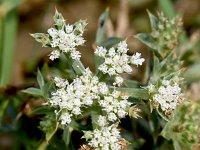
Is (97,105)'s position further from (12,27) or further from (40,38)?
(12,27)

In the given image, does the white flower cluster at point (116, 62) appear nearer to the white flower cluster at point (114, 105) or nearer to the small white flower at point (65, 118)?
the white flower cluster at point (114, 105)

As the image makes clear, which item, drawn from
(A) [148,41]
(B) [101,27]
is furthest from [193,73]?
(B) [101,27]

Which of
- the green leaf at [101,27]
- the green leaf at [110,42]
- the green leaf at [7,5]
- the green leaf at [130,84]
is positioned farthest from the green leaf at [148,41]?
the green leaf at [7,5]

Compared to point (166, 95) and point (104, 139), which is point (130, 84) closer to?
A: point (166, 95)

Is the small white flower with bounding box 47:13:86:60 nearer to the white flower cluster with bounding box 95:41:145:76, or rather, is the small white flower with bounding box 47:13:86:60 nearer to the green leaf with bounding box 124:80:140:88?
the white flower cluster with bounding box 95:41:145:76

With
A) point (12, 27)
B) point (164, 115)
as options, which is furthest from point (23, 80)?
point (164, 115)

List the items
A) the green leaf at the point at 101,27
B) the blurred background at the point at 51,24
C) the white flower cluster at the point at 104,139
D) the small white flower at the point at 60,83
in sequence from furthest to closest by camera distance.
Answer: the blurred background at the point at 51,24, the green leaf at the point at 101,27, the small white flower at the point at 60,83, the white flower cluster at the point at 104,139
